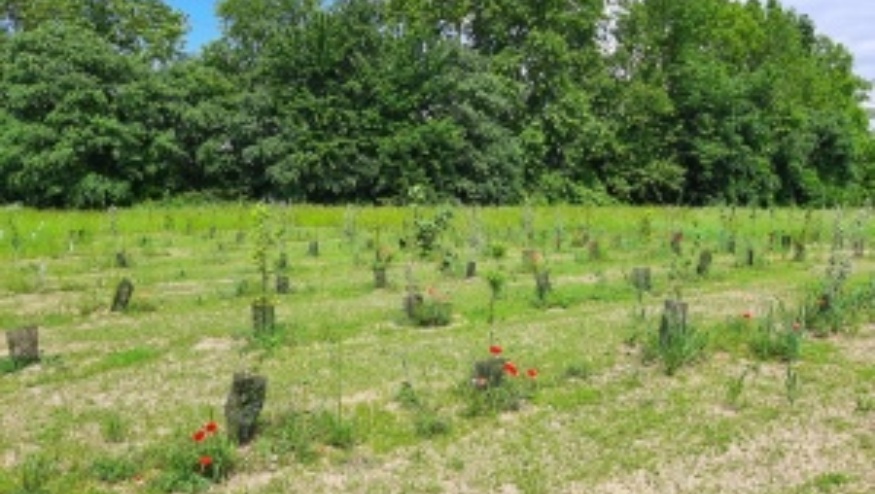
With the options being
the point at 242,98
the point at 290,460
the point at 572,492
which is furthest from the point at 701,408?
the point at 242,98

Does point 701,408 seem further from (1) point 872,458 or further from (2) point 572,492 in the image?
(2) point 572,492

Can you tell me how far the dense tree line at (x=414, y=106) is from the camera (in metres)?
38.0

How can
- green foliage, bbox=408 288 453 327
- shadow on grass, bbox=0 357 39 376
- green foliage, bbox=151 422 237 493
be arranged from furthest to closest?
green foliage, bbox=408 288 453 327, shadow on grass, bbox=0 357 39 376, green foliage, bbox=151 422 237 493

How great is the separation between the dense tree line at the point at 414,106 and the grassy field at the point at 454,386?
23.4 meters

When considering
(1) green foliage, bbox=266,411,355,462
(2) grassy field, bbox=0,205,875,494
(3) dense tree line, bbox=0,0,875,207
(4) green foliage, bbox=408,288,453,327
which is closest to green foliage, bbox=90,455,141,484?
(2) grassy field, bbox=0,205,875,494

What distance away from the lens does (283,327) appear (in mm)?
10680

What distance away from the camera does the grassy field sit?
20.4 ft

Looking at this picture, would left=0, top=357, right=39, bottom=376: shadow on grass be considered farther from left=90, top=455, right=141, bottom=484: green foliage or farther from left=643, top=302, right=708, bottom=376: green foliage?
left=643, top=302, right=708, bottom=376: green foliage

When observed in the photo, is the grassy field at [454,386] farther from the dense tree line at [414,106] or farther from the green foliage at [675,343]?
the dense tree line at [414,106]

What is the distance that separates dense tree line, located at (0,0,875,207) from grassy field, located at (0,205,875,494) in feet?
76.9

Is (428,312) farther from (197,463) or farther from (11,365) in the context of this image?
(197,463)

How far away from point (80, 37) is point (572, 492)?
38.4m

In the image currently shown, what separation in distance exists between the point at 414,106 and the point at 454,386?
33.3m

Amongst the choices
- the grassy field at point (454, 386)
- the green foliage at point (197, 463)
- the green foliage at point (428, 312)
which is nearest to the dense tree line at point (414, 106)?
the grassy field at point (454, 386)
